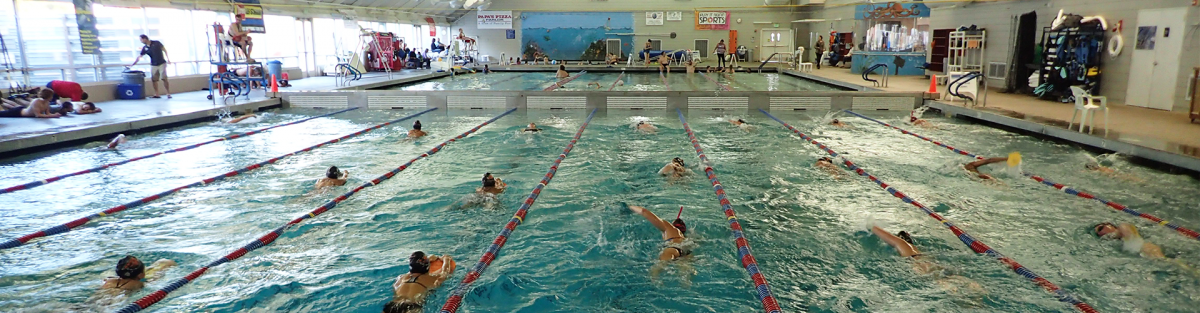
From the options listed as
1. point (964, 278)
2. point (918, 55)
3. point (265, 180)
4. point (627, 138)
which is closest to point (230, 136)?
point (265, 180)

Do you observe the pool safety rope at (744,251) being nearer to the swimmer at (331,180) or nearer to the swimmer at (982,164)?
the swimmer at (982,164)

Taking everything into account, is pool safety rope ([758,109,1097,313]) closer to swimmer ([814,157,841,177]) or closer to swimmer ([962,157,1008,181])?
swimmer ([814,157,841,177])

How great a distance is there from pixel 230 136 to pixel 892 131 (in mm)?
8778

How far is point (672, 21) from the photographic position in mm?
28516

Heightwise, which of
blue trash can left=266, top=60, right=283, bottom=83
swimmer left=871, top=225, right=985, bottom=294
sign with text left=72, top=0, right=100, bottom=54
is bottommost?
swimmer left=871, top=225, right=985, bottom=294

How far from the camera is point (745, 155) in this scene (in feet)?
24.2

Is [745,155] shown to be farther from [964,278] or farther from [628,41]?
[628,41]

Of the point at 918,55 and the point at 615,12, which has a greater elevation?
the point at 615,12

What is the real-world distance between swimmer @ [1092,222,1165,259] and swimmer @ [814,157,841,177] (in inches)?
88.5

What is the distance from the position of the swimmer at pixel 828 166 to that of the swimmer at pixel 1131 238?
2248 millimetres

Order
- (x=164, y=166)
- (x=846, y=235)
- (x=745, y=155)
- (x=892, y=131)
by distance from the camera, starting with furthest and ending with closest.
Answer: (x=892, y=131)
(x=745, y=155)
(x=164, y=166)
(x=846, y=235)

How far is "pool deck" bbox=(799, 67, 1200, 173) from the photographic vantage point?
628 cm

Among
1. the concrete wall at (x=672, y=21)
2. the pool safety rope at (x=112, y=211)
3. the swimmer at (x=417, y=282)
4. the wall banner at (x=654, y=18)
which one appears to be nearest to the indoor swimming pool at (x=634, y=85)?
the pool safety rope at (x=112, y=211)

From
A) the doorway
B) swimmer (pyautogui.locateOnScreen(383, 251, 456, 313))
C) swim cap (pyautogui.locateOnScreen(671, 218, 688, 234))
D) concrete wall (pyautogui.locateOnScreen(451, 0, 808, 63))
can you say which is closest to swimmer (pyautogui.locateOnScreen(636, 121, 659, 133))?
swim cap (pyautogui.locateOnScreen(671, 218, 688, 234))
